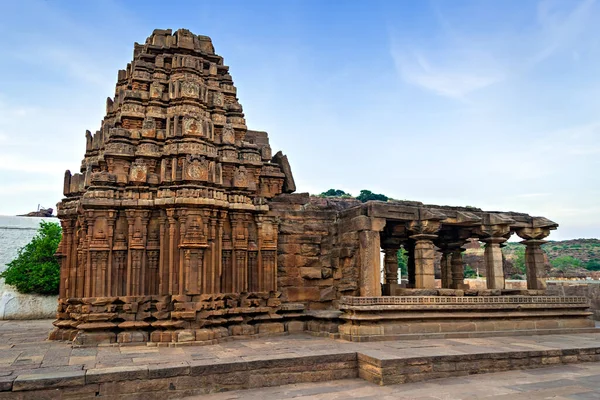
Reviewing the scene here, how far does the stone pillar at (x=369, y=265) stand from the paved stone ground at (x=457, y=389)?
3551 mm

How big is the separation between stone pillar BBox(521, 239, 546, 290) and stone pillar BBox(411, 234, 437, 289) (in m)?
3.63

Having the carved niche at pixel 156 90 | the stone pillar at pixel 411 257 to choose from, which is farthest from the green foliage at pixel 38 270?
the stone pillar at pixel 411 257

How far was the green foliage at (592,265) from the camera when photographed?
62325mm

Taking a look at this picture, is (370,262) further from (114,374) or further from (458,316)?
(114,374)

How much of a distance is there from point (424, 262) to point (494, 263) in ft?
8.52

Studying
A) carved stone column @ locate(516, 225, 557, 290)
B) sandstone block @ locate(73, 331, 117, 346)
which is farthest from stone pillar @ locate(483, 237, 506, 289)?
sandstone block @ locate(73, 331, 117, 346)

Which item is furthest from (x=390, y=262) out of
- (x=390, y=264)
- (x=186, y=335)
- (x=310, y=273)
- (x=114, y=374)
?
(x=114, y=374)

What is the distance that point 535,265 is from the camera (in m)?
13.5

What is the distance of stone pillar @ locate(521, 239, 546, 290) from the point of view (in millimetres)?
13398

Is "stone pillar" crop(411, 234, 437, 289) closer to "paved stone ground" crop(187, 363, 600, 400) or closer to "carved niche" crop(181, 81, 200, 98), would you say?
"paved stone ground" crop(187, 363, 600, 400)

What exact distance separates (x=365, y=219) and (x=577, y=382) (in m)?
5.27

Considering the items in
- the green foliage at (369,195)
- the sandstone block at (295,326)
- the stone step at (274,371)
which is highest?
the green foliage at (369,195)

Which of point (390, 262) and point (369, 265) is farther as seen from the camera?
point (390, 262)

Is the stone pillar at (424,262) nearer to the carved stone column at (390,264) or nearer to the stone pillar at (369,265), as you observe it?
the stone pillar at (369,265)
